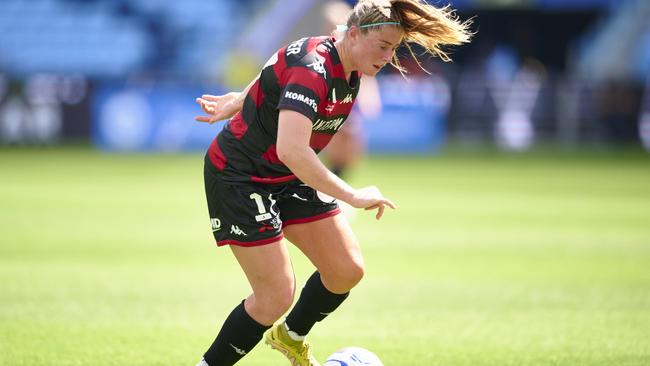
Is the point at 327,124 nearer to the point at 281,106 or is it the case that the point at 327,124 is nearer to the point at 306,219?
the point at 281,106

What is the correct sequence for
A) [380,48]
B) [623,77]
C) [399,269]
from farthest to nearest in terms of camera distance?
[623,77]
[399,269]
[380,48]

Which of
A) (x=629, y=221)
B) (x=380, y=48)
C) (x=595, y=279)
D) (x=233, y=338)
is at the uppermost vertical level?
(x=380, y=48)

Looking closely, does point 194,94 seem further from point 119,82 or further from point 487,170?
point 487,170

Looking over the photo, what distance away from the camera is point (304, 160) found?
18.0 feet

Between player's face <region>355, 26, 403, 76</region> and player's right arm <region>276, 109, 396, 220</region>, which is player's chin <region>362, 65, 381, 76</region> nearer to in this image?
player's face <region>355, 26, 403, 76</region>

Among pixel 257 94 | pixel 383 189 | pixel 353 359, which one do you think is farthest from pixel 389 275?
pixel 383 189

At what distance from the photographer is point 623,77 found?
109ft

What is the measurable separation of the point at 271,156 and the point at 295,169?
1.57 ft

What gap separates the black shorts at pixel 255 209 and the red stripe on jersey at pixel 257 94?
1.54 feet

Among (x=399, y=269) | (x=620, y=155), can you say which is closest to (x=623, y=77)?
(x=620, y=155)

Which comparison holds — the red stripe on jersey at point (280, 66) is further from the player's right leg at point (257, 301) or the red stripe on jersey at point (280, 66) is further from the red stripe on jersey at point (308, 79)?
the player's right leg at point (257, 301)

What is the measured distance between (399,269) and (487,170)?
12.3 meters

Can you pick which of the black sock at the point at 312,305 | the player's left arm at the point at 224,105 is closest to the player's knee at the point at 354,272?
the black sock at the point at 312,305

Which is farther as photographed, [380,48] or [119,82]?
[119,82]
